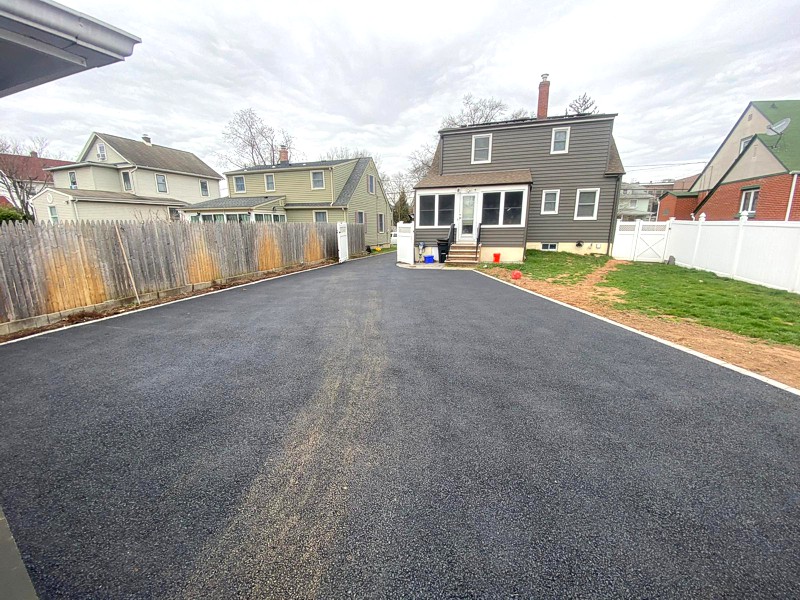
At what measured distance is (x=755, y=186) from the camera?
57.2ft

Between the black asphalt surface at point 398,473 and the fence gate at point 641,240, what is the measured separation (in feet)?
39.0

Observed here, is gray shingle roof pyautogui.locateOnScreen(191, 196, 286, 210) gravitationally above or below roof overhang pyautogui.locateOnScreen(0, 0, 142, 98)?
above

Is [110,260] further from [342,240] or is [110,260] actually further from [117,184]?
[117,184]

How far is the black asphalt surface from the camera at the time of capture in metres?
1.67

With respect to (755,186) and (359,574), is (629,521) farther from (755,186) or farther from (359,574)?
(755,186)

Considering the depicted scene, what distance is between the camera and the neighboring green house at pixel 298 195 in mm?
21469

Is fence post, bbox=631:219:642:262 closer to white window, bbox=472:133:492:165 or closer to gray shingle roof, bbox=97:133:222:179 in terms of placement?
white window, bbox=472:133:492:165

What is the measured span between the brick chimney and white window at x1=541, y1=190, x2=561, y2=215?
3941 mm

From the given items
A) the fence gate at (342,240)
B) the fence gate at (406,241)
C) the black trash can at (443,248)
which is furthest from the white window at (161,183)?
the black trash can at (443,248)

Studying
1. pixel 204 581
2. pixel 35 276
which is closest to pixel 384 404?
pixel 204 581

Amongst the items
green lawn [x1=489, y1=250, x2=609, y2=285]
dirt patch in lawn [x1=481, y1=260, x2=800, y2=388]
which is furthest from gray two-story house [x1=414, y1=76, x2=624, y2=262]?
dirt patch in lawn [x1=481, y1=260, x2=800, y2=388]

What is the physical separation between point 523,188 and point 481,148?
145 inches

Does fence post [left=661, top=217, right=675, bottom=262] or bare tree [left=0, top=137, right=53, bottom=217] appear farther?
bare tree [left=0, top=137, right=53, bottom=217]

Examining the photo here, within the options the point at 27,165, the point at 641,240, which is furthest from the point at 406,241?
the point at 27,165
